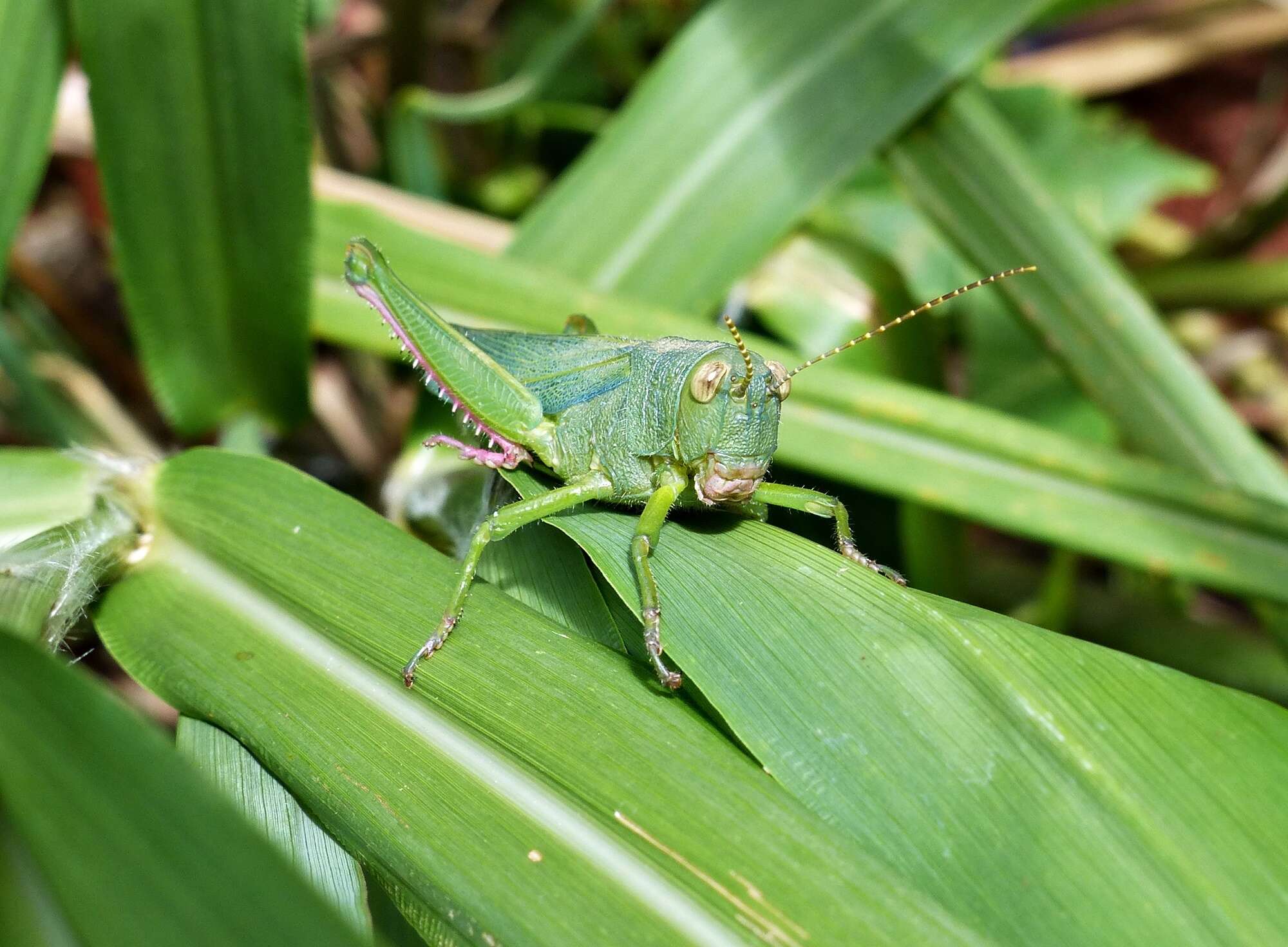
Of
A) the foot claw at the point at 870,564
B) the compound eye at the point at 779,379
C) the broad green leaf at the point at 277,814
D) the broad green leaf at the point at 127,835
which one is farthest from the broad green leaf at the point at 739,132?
the broad green leaf at the point at 127,835

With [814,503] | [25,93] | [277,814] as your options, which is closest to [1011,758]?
[814,503]

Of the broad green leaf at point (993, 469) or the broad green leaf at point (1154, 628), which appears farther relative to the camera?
the broad green leaf at point (1154, 628)

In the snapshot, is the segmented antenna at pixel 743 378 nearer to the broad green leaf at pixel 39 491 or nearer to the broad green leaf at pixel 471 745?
the broad green leaf at pixel 471 745

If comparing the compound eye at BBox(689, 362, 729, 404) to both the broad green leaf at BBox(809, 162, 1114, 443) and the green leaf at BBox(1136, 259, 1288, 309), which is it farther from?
the green leaf at BBox(1136, 259, 1288, 309)

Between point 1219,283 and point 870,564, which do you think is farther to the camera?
point 1219,283

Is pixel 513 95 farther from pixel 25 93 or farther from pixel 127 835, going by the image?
pixel 127 835

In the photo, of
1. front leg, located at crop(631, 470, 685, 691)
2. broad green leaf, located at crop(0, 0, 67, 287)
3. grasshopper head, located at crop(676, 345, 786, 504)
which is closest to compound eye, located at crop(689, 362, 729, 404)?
grasshopper head, located at crop(676, 345, 786, 504)
